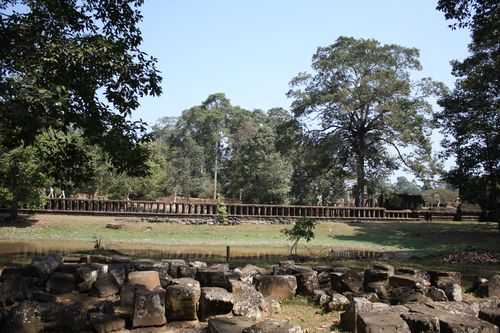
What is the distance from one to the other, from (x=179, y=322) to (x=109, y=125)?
4616 mm

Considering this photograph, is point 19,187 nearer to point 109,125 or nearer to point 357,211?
point 109,125

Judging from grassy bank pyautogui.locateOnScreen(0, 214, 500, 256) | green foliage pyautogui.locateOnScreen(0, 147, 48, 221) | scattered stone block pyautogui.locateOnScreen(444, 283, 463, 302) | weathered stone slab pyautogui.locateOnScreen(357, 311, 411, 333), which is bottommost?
grassy bank pyautogui.locateOnScreen(0, 214, 500, 256)

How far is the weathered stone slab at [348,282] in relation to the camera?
843 cm

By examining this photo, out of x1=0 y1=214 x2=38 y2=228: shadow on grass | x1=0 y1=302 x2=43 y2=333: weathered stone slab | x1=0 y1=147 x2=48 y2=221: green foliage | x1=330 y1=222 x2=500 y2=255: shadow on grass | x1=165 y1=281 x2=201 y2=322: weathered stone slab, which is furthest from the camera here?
x1=0 y1=214 x2=38 y2=228: shadow on grass

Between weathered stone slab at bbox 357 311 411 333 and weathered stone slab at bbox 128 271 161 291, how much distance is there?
12.5 feet

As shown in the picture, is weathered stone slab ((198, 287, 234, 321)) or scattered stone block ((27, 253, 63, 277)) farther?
scattered stone block ((27, 253, 63, 277))

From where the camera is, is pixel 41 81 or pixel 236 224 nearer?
pixel 41 81

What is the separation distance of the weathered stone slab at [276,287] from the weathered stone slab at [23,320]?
3.71 meters

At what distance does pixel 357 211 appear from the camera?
33.9 metres

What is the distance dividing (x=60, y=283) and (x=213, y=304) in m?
3.33

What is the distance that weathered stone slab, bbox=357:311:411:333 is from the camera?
5062 millimetres

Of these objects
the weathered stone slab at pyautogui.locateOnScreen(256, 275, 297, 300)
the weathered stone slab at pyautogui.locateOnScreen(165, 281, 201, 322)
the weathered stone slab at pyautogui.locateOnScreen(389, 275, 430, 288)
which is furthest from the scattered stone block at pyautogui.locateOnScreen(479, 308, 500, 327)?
the weathered stone slab at pyautogui.locateOnScreen(165, 281, 201, 322)

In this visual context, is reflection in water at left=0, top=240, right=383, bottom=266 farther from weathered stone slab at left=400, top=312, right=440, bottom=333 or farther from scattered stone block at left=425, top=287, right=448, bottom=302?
weathered stone slab at left=400, top=312, right=440, bottom=333

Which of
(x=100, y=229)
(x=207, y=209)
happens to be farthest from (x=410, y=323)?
(x=207, y=209)
